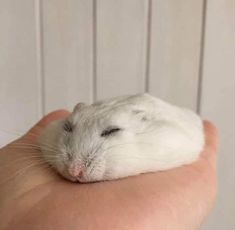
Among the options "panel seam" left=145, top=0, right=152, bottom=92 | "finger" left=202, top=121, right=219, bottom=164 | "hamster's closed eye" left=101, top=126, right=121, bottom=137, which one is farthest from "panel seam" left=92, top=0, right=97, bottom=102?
"hamster's closed eye" left=101, top=126, right=121, bottom=137

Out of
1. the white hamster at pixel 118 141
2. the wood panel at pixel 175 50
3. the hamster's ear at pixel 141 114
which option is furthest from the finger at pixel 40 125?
Result: the wood panel at pixel 175 50

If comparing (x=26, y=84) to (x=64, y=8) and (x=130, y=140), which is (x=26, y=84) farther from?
(x=130, y=140)

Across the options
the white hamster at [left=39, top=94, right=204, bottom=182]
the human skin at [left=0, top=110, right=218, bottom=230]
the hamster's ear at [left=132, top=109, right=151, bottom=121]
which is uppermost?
the hamster's ear at [left=132, top=109, right=151, bottom=121]

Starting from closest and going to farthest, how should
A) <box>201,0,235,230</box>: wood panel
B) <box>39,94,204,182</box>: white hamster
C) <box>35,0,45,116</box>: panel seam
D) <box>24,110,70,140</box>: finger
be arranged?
<box>39,94,204,182</box>: white hamster < <box>24,110,70,140</box>: finger < <box>201,0,235,230</box>: wood panel < <box>35,0,45,116</box>: panel seam

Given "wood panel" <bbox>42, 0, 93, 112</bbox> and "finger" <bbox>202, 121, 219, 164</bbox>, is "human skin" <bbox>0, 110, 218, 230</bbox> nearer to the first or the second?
"finger" <bbox>202, 121, 219, 164</bbox>

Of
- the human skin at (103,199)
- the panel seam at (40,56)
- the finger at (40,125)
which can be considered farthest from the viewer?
the panel seam at (40,56)

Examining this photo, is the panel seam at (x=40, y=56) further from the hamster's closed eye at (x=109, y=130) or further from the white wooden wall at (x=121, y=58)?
the hamster's closed eye at (x=109, y=130)
